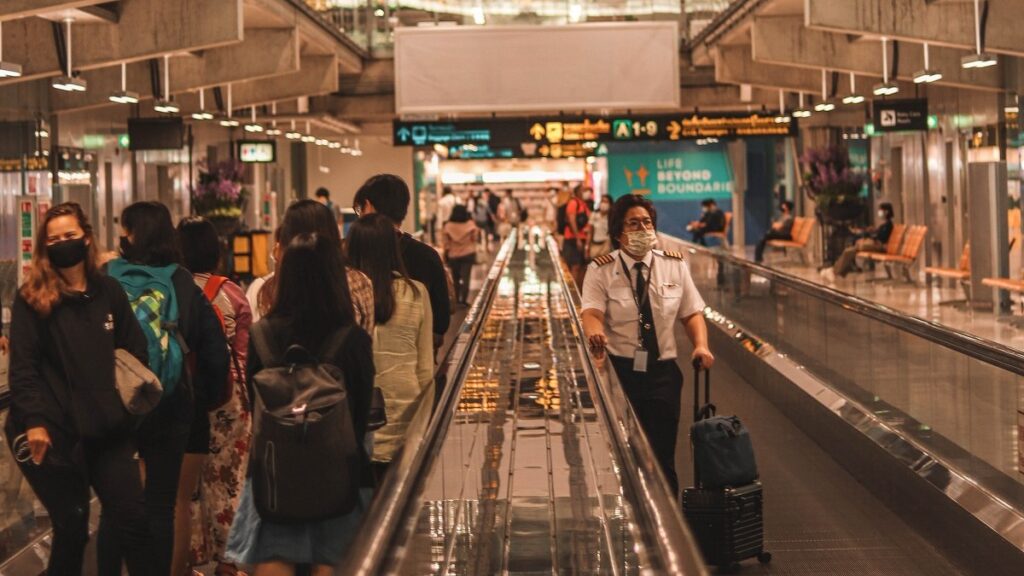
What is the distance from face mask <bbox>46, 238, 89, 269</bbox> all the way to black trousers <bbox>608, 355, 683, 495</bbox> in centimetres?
272

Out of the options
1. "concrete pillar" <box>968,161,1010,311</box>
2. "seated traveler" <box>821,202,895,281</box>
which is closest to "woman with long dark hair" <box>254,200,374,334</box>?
"concrete pillar" <box>968,161,1010,311</box>

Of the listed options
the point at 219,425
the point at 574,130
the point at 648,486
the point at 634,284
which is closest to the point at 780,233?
the point at 574,130

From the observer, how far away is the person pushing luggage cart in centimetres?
689

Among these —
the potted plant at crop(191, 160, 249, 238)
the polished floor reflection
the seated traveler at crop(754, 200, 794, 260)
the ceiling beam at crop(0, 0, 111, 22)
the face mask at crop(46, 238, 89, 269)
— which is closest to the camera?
the polished floor reflection

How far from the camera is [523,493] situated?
514 cm

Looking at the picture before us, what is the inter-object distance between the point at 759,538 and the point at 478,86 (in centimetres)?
1670

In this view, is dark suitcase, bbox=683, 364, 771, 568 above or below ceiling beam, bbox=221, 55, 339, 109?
below

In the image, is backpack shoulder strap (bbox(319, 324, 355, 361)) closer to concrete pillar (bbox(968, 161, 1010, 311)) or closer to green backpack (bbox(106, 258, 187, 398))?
green backpack (bbox(106, 258, 187, 398))

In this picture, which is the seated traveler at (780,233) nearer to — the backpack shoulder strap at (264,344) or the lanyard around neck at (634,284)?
the lanyard around neck at (634,284)

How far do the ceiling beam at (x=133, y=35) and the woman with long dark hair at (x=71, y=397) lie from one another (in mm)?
11195

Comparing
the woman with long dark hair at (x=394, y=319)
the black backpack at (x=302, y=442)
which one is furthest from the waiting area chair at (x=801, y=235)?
the black backpack at (x=302, y=442)

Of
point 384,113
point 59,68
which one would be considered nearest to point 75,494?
point 59,68

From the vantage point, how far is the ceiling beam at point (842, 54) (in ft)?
64.2

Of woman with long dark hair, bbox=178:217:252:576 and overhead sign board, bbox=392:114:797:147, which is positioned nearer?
woman with long dark hair, bbox=178:217:252:576
